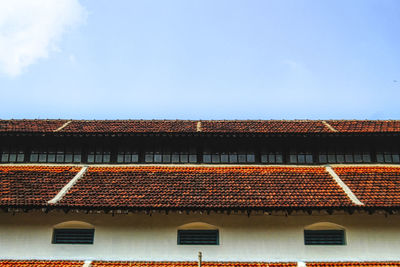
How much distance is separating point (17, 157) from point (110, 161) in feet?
12.6

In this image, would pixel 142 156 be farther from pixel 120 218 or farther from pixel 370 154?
pixel 370 154

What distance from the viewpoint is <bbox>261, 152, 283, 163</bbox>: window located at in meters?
14.6

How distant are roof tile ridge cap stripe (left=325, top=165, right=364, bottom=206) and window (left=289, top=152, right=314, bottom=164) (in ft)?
2.51

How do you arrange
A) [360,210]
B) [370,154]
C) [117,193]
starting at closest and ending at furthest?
1. [360,210]
2. [117,193]
3. [370,154]

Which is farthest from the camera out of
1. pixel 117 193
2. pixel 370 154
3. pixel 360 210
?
pixel 370 154

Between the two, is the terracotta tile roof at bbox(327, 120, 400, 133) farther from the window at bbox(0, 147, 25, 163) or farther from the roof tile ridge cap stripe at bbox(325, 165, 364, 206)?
the window at bbox(0, 147, 25, 163)

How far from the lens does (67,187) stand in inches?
496

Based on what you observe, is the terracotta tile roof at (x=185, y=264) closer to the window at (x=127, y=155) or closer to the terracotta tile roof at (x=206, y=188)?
the terracotta tile roof at (x=206, y=188)

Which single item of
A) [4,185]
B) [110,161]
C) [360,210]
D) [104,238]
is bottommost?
[104,238]

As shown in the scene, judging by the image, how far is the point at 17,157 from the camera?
48.3 feet

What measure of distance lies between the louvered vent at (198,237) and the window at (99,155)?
184 inches

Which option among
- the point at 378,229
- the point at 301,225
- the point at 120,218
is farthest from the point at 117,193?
the point at 378,229

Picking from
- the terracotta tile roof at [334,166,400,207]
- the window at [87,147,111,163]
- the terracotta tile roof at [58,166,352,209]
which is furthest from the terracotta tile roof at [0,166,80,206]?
the terracotta tile roof at [334,166,400,207]

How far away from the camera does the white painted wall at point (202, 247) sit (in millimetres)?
11742
